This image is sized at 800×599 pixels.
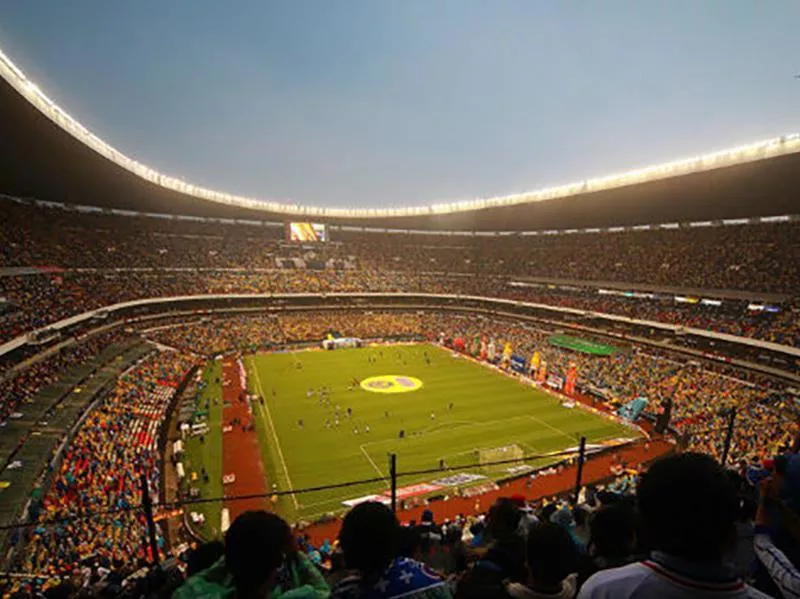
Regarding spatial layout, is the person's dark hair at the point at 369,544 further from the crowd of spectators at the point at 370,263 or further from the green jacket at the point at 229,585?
the crowd of spectators at the point at 370,263

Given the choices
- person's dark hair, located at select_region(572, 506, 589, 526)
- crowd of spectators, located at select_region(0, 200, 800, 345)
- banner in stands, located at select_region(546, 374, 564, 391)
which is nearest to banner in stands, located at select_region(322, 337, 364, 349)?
crowd of spectators, located at select_region(0, 200, 800, 345)

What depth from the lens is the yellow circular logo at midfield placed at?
38.0 meters

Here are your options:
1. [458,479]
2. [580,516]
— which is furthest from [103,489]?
[580,516]

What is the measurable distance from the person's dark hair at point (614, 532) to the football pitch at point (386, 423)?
61.8ft

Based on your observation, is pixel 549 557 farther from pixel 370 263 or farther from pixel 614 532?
pixel 370 263

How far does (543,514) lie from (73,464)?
818 inches

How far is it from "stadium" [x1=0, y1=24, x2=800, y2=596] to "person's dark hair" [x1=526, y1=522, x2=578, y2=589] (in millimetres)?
4751

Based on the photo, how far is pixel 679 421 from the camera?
29.1 meters

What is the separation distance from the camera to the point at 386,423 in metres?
30.8

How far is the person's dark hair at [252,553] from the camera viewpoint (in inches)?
107

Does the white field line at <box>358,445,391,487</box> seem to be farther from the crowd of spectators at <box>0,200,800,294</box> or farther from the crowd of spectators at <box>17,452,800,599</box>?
the crowd of spectators at <box>0,200,800,294</box>

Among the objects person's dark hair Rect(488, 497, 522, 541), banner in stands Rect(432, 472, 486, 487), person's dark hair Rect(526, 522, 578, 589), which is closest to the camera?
person's dark hair Rect(526, 522, 578, 589)

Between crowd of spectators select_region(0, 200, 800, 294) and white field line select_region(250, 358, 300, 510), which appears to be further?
crowd of spectators select_region(0, 200, 800, 294)

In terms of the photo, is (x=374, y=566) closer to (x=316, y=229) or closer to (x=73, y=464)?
(x=73, y=464)
